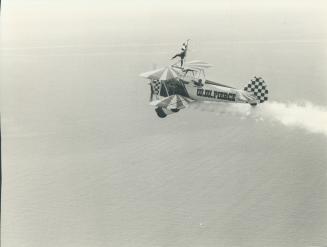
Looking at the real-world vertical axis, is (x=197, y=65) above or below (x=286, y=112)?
above

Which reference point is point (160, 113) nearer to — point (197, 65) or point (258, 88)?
point (197, 65)

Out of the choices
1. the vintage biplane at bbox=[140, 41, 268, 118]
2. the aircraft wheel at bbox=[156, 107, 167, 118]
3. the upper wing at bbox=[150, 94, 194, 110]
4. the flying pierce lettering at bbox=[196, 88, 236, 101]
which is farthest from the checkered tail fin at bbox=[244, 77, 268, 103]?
the aircraft wheel at bbox=[156, 107, 167, 118]


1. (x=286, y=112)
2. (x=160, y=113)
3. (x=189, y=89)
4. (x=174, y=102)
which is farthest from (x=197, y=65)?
(x=286, y=112)

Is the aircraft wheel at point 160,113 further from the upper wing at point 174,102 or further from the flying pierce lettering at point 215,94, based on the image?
the flying pierce lettering at point 215,94

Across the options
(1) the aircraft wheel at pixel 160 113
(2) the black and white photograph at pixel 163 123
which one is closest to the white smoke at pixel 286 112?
(2) the black and white photograph at pixel 163 123

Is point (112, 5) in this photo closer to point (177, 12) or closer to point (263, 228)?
point (177, 12)

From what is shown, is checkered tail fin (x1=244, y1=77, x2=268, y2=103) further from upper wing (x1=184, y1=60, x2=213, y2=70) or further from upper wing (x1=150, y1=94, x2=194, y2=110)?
upper wing (x1=150, y1=94, x2=194, y2=110)

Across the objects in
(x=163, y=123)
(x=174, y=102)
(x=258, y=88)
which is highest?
(x=258, y=88)
